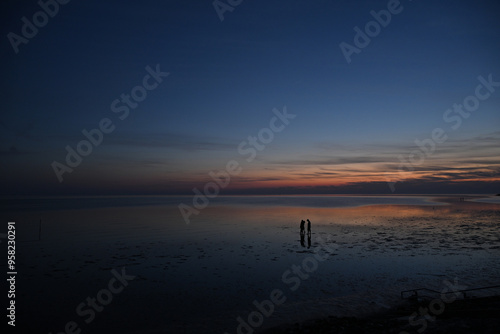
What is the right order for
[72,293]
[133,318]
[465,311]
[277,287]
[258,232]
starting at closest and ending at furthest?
[465,311]
[133,318]
[72,293]
[277,287]
[258,232]

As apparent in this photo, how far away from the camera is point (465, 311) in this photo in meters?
13.3

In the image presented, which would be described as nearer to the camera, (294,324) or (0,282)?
(294,324)

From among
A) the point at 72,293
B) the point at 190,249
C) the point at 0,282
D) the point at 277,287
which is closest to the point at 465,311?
the point at 277,287

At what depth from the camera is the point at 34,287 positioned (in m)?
18.9

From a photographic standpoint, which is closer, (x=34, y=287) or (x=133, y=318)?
(x=133, y=318)

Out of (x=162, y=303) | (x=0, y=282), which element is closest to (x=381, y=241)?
(x=162, y=303)

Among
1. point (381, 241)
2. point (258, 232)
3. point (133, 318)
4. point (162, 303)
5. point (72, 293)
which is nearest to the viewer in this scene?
point (133, 318)

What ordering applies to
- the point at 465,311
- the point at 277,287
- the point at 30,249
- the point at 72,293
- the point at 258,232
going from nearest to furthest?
the point at 465,311, the point at 72,293, the point at 277,287, the point at 30,249, the point at 258,232

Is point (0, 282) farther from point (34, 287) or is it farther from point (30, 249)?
point (30, 249)

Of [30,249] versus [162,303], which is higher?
[30,249]

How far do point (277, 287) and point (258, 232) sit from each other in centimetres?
2261

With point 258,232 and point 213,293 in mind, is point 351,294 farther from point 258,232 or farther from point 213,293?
point 258,232

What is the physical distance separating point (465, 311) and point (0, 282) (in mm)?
26760

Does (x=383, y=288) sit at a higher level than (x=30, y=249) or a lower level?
lower
